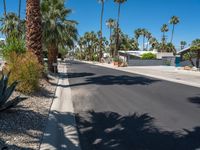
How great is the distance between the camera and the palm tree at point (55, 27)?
2620cm

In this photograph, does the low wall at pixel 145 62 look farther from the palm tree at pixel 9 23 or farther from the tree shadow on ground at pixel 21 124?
the tree shadow on ground at pixel 21 124

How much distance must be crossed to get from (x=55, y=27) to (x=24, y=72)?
14909mm

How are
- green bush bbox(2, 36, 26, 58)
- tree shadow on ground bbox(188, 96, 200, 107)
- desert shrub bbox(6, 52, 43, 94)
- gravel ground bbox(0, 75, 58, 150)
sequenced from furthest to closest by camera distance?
green bush bbox(2, 36, 26, 58), tree shadow on ground bbox(188, 96, 200, 107), desert shrub bbox(6, 52, 43, 94), gravel ground bbox(0, 75, 58, 150)

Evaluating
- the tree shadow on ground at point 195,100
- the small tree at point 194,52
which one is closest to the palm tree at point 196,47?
the small tree at point 194,52

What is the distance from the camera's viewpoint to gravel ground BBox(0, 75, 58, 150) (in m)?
6.25

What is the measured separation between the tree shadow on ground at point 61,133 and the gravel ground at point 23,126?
18cm

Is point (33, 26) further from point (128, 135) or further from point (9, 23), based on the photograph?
point (9, 23)

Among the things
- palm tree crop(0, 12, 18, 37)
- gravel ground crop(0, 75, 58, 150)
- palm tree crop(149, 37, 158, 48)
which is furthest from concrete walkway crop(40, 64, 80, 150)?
palm tree crop(149, 37, 158, 48)

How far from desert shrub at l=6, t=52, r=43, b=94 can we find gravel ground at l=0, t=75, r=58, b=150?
64.6 inches

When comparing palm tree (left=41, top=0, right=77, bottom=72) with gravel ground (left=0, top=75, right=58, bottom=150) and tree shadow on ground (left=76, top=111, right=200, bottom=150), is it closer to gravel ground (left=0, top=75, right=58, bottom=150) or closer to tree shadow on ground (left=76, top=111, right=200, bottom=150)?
gravel ground (left=0, top=75, right=58, bottom=150)

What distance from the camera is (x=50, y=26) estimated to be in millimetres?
26078

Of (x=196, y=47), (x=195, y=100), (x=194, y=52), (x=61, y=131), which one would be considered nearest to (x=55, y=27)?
(x=195, y=100)

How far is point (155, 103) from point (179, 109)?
4.94 ft

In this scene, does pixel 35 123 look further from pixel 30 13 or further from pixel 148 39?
pixel 148 39
